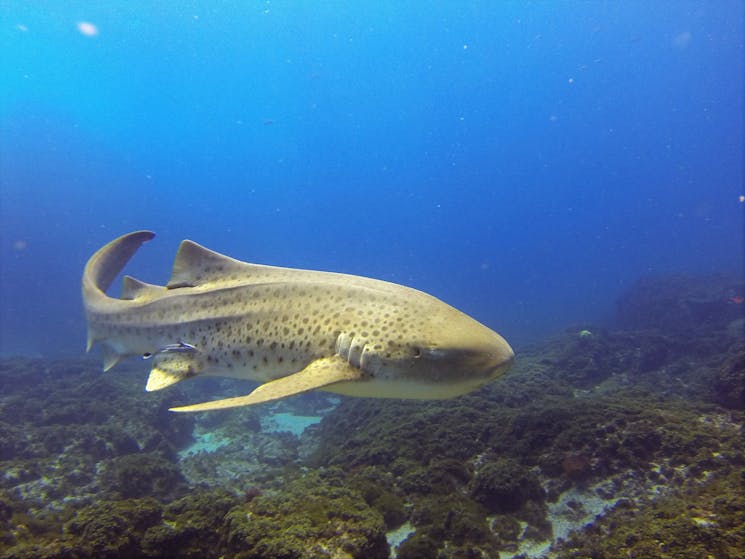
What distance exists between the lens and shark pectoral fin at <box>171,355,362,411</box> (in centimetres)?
309

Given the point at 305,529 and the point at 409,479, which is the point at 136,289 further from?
the point at 409,479

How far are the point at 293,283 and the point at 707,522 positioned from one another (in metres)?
4.38

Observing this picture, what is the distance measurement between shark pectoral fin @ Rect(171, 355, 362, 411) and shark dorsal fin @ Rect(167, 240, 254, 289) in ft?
6.61

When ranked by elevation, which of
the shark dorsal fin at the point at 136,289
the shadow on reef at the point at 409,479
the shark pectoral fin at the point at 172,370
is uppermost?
the shark dorsal fin at the point at 136,289

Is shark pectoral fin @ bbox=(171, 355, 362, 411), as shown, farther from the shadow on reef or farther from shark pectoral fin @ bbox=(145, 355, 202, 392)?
shark pectoral fin @ bbox=(145, 355, 202, 392)

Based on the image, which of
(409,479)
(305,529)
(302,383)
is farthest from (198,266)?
(409,479)

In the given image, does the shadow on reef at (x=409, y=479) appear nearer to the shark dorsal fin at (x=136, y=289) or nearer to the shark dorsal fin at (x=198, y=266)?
the shark dorsal fin at (x=198, y=266)

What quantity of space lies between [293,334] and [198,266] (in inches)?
81.8

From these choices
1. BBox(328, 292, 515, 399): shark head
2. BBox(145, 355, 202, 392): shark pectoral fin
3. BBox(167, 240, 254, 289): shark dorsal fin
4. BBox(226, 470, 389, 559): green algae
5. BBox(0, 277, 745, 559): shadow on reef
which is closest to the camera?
BBox(226, 470, 389, 559): green algae

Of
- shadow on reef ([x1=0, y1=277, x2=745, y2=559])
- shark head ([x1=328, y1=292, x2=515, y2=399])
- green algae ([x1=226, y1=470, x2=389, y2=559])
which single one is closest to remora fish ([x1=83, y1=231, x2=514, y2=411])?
shark head ([x1=328, y1=292, x2=515, y2=399])

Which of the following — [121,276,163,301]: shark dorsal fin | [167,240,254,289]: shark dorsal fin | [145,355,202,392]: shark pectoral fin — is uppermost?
[167,240,254,289]: shark dorsal fin

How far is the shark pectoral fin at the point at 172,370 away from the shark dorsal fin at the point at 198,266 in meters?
1.01

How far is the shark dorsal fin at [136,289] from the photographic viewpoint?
557 cm

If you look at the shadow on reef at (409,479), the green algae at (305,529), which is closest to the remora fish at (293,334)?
the green algae at (305,529)
